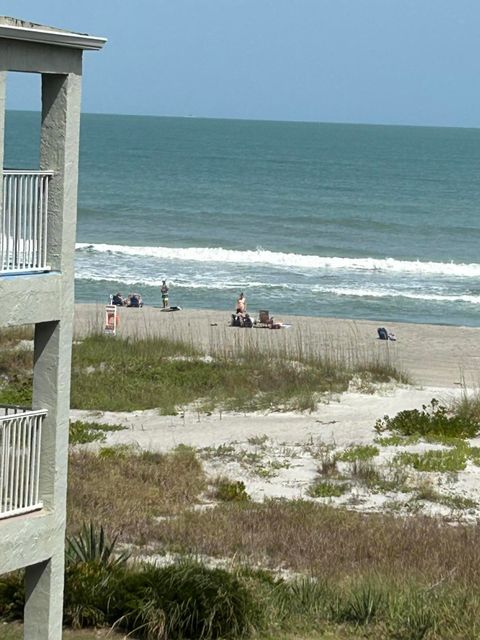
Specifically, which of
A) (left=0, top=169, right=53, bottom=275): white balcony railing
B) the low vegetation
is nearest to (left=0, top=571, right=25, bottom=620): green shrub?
the low vegetation

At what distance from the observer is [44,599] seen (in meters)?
10.9

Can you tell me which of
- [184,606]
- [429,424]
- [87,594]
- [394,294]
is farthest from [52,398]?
[394,294]

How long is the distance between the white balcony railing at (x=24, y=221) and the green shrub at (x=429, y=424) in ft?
Answer: 38.2

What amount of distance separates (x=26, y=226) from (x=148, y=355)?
16223 mm

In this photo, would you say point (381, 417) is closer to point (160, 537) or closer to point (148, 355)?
point (148, 355)

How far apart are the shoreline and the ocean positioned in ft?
9.45

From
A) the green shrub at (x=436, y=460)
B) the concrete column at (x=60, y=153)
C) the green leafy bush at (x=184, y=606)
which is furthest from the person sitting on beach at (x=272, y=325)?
the concrete column at (x=60, y=153)

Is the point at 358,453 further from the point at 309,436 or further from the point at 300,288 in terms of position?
the point at 300,288

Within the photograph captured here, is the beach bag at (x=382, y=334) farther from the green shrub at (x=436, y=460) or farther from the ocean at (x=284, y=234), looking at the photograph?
the green shrub at (x=436, y=460)

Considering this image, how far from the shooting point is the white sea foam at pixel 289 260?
184ft

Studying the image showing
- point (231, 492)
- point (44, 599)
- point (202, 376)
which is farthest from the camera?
point (202, 376)

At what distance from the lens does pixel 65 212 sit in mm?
10477

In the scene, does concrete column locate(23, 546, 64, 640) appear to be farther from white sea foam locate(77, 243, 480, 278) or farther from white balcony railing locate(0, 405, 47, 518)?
white sea foam locate(77, 243, 480, 278)

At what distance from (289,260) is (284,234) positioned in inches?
374
